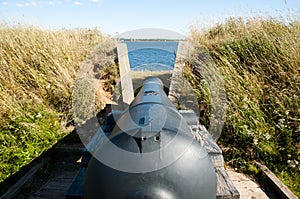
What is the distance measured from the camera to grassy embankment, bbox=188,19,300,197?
11.2ft

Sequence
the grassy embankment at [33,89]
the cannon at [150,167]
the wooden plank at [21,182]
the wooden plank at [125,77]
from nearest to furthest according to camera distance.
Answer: the cannon at [150,167], the wooden plank at [21,182], the grassy embankment at [33,89], the wooden plank at [125,77]

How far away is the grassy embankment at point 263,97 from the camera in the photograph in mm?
3424

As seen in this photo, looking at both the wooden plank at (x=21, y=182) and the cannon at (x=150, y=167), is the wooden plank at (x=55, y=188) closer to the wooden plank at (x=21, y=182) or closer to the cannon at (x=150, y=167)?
the wooden plank at (x=21, y=182)

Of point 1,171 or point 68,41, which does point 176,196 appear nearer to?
point 1,171

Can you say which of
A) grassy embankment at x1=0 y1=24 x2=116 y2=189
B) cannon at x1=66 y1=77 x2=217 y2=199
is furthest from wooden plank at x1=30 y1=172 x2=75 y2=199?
cannon at x1=66 y1=77 x2=217 y2=199

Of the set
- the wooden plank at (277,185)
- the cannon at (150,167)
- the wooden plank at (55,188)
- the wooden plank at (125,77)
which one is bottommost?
the wooden plank at (55,188)

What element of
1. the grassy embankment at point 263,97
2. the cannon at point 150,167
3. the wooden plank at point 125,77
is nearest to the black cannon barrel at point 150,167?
the cannon at point 150,167

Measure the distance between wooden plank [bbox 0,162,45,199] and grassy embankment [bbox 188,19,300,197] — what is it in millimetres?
2500

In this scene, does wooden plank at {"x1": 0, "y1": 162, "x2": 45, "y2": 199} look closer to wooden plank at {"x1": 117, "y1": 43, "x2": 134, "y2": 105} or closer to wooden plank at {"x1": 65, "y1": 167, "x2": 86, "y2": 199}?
wooden plank at {"x1": 65, "y1": 167, "x2": 86, "y2": 199}

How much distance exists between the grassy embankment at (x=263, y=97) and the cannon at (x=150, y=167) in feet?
7.25

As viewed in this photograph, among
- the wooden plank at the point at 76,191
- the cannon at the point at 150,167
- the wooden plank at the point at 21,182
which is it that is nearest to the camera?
the cannon at the point at 150,167

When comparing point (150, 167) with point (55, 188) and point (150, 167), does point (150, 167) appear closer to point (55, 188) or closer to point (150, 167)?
point (150, 167)

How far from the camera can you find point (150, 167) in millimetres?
1164

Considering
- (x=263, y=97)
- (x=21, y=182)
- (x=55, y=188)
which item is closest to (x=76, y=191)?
(x=55, y=188)
